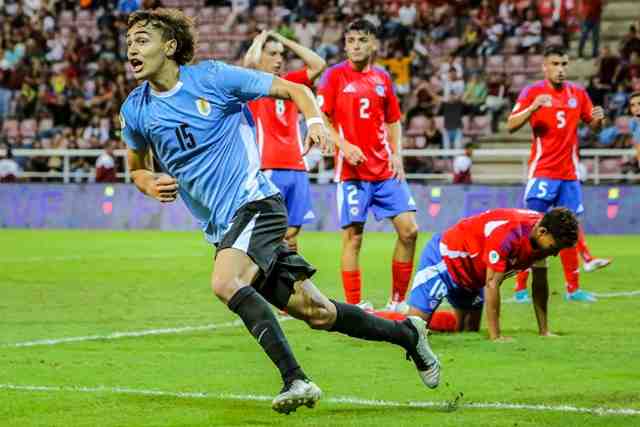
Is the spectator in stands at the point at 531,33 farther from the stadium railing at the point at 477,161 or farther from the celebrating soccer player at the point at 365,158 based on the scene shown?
the celebrating soccer player at the point at 365,158

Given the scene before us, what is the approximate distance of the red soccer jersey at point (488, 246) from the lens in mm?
9750

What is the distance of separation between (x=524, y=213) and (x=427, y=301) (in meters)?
1.01

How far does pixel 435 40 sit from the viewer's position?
3148 cm

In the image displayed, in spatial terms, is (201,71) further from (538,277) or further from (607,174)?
(607,174)

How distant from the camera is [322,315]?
7.24 m

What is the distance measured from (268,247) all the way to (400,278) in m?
5.17

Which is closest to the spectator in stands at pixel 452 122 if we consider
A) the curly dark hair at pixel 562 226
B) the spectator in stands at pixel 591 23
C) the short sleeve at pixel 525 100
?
the spectator in stands at pixel 591 23

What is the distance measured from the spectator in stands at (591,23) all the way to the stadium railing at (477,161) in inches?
129

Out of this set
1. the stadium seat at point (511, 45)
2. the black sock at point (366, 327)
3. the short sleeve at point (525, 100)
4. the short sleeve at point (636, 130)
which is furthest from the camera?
the stadium seat at point (511, 45)

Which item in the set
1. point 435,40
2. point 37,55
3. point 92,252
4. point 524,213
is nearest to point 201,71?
point 524,213

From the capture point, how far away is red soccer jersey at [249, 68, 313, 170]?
507 inches

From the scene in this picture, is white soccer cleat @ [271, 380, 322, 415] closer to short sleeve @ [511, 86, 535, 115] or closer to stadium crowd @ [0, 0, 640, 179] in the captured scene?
short sleeve @ [511, 86, 535, 115]

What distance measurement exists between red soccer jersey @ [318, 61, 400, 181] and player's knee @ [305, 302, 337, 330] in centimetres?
520

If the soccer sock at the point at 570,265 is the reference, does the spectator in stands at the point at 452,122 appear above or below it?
below
